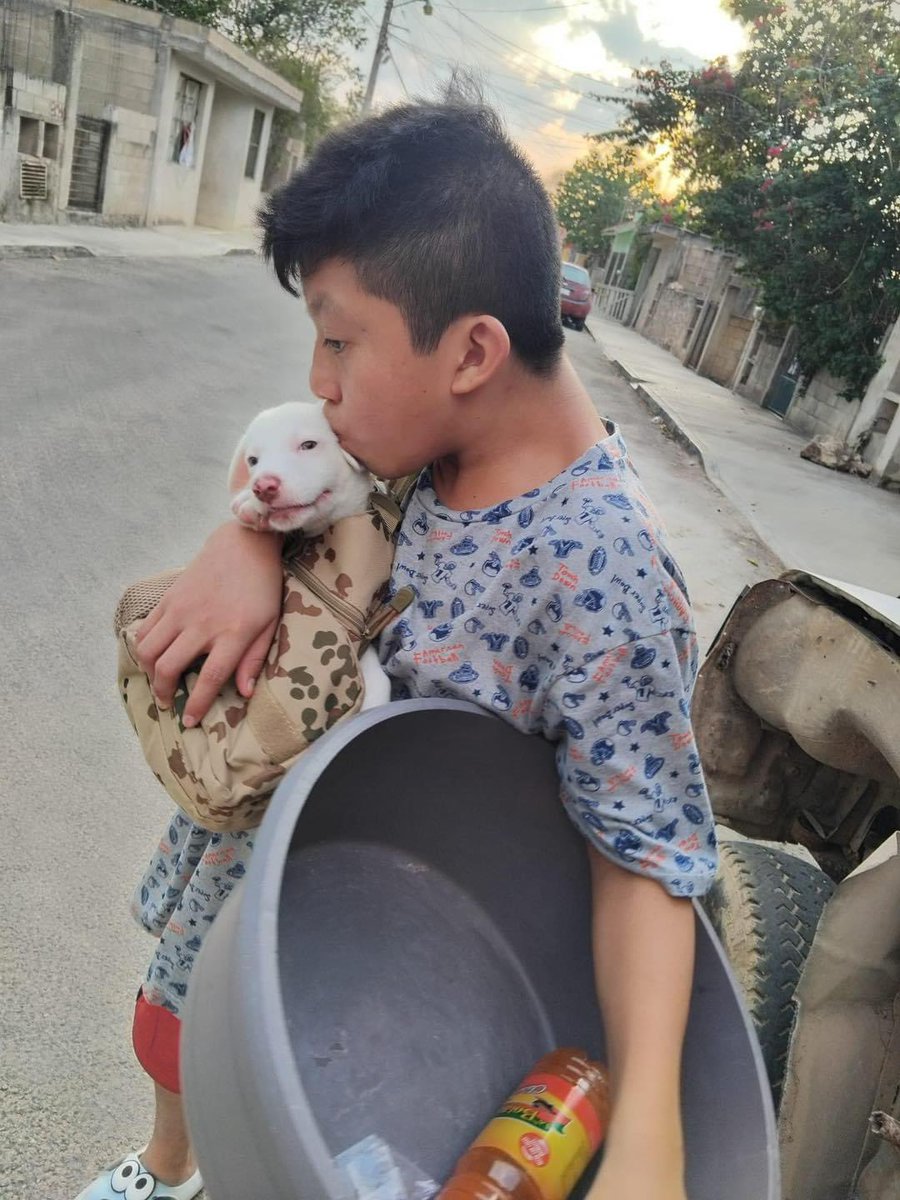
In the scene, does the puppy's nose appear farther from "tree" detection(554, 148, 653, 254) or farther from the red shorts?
"tree" detection(554, 148, 653, 254)

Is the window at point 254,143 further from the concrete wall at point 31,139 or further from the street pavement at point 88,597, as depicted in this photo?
the street pavement at point 88,597

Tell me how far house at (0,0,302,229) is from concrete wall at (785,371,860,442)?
852 cm

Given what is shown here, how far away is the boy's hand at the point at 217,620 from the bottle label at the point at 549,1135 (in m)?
0.50

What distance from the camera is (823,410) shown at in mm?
12914

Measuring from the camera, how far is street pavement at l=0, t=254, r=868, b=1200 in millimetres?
1753

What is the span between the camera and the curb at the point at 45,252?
10105 mm

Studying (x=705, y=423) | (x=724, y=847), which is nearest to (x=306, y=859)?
(x=724, y=847)

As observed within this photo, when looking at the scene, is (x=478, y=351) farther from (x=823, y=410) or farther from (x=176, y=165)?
(x=176, y=165)

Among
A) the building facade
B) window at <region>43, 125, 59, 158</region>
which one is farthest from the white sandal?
window at <region>43, 125, 59, 158</region>

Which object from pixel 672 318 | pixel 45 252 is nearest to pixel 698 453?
pixel 45 252

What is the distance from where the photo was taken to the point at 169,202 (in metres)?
18.3

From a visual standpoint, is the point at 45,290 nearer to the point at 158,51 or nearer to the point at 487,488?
the point at 487,488

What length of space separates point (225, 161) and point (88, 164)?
693cm

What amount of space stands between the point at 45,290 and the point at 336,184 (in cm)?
878
